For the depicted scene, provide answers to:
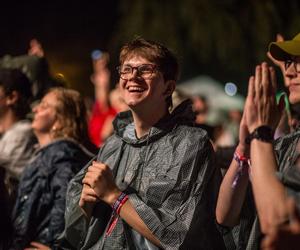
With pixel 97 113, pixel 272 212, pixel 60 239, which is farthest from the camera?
pixel 97 113

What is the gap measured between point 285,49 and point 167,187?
3.13 feet

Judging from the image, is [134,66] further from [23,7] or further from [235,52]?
[23,7]

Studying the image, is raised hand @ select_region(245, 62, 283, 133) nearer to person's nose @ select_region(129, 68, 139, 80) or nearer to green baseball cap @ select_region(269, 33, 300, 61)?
green baseball cap @ select_region(269, 33, 300, 61)

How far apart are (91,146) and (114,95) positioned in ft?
8.44

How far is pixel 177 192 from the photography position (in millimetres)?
4215

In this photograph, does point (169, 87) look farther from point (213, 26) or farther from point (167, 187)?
point (213, 26)

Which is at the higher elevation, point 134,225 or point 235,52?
point 235,52

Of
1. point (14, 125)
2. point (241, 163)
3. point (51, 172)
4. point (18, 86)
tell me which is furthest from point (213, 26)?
point (241, 163)

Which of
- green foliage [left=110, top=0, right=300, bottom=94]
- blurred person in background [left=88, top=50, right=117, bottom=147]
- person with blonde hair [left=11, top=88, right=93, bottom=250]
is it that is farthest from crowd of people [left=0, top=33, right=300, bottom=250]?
green foliage [left=110, top=0, right=300, bottom=94]

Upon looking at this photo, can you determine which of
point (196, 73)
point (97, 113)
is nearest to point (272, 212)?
point (97, 113)

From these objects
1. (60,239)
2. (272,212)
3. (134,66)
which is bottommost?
(60,239)

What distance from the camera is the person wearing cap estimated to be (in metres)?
3.21

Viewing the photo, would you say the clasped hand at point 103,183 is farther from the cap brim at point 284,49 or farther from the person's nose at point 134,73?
the cap brim at point 284,49

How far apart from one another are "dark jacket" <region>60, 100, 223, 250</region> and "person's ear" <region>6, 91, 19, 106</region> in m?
2.39
